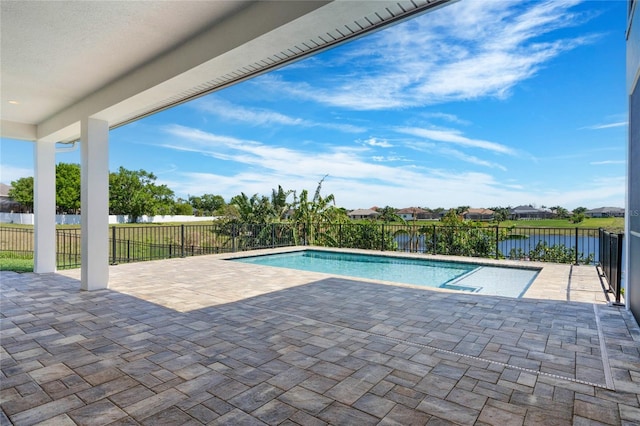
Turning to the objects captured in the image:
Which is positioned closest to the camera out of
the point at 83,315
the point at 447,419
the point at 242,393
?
the point at 447,419

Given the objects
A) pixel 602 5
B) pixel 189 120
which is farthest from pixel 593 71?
pixel 189 120

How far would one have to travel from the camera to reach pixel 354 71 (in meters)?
14.5

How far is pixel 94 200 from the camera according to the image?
5.34 m

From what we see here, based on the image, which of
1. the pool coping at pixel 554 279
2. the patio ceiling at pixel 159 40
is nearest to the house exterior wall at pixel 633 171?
the pool coping at pixel 554 279

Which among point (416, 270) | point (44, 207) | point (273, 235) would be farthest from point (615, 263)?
point (44, 207)

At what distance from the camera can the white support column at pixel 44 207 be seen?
22.2ft

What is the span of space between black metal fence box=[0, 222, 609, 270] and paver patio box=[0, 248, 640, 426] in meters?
3.30

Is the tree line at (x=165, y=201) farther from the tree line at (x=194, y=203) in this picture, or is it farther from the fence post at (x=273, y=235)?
the fence post at (x=273, y=235)

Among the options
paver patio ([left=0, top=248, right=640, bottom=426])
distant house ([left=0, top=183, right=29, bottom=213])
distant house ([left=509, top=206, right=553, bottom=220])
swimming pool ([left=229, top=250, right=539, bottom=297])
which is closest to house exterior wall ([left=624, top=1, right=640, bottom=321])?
paver patio ([left=0, top=248, right=640, bottom=426])

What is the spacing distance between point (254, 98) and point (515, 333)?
17132 mm

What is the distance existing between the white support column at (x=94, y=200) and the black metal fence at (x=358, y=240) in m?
1.33

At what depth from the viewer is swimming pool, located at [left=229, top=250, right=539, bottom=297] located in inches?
269

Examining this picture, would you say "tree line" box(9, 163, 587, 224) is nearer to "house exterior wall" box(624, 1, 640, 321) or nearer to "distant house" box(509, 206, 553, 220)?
"distant house" box(509, 206, 553, 220)

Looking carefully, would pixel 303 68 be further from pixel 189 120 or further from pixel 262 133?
pixel 189 120
